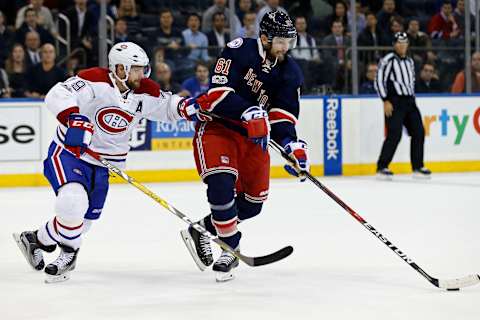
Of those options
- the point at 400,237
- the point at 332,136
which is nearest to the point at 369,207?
the point at 400,237

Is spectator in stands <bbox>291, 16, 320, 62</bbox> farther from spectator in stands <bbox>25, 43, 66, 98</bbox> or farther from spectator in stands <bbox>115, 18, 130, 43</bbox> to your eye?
spectator in stands <bbox>25, 43, 66, 98</bbox>

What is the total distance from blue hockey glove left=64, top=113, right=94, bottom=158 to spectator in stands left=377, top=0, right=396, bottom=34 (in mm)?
6994

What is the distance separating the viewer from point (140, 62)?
14.4 ft

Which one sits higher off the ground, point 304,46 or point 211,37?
point 211,37

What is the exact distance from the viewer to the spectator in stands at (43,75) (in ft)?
29.8

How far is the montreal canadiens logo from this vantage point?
4.45 metres

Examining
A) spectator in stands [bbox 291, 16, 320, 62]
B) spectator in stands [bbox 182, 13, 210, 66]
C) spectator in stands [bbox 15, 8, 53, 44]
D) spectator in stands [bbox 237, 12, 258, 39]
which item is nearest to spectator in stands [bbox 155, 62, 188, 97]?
spectator in stands [bbox 182, 13, 210, 66]

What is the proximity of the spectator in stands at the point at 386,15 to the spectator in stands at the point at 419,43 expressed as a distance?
8.9 inches

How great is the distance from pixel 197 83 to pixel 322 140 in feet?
4.08

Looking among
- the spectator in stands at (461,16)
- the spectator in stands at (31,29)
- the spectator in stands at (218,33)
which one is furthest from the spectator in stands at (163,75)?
the spectator in stands at (461,16)

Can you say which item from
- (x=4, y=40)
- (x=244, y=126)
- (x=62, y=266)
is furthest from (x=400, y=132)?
(x=62, y=266)

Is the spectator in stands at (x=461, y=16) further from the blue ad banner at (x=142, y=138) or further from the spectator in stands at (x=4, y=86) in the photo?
the spectator in stands at (x=4, y=86)

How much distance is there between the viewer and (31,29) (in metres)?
9.28

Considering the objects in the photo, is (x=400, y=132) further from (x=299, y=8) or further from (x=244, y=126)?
(x=244, y=126)
